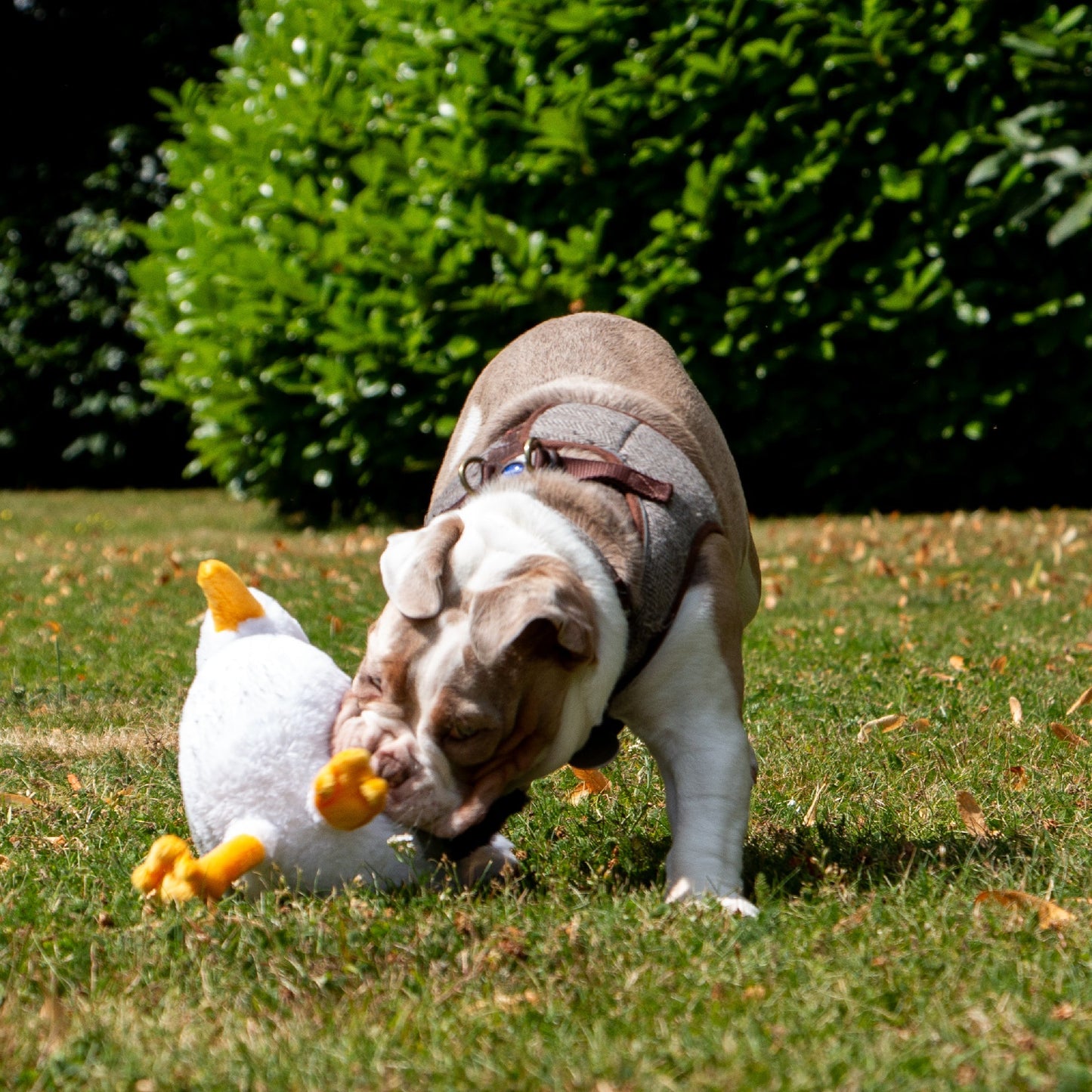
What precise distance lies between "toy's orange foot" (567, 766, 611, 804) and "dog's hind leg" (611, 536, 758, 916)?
0.69 m

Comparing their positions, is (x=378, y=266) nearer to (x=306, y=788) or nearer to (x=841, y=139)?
(x=841, y=139)

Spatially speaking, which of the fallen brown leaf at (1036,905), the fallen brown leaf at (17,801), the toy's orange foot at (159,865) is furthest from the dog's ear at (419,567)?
the fallen brown leaf at (17,801)

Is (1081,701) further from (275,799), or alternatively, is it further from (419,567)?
(275,799)

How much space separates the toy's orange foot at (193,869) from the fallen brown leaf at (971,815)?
1522 mm

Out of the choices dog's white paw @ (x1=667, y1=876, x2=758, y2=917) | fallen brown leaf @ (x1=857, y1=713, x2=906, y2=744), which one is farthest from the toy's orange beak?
fallen brown leaf @ (x1=857, y1=713, x2=906, y2=744)

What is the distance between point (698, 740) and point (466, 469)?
2.63 ft

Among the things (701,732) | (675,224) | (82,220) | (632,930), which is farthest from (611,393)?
(82,220)

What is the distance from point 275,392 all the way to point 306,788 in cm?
705

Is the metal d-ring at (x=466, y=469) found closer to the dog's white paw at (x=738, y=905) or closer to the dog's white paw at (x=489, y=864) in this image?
the dog's white paw at (x=489, y=864)

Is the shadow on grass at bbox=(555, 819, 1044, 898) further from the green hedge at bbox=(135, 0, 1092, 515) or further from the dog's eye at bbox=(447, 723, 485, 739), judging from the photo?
the green hedge at bbox=(135, 0, 1092, 515)

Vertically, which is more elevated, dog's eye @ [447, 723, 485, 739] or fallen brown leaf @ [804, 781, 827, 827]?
dog's eye @ [447, 723, 485, 739]

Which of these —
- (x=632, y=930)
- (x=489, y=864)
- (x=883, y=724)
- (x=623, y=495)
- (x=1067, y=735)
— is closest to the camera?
(x=632, y=930)

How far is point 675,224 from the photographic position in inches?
331

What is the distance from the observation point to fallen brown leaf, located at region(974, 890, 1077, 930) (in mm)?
2393
